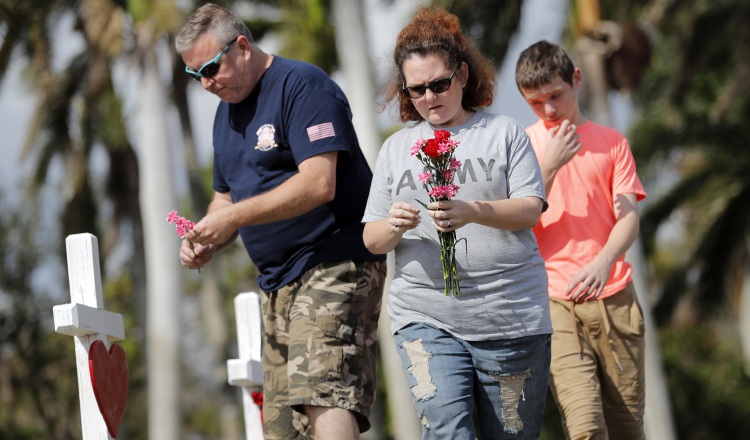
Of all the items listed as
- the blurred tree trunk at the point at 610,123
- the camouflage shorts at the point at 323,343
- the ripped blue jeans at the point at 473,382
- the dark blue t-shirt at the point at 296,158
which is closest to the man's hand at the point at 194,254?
the dark blue t-shirt at the point at 296,158

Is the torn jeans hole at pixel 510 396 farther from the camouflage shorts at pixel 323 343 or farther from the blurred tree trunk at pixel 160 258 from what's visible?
the blurred tree trunk at pixel 160 258

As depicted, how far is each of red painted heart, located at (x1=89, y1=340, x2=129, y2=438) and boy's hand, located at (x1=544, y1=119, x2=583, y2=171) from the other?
6.21ft

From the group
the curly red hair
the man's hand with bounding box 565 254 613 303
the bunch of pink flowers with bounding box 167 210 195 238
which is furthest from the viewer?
the man's hand with bounding box 565 254 613 303

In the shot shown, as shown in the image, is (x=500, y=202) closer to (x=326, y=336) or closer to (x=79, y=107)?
(x=326, y=336)

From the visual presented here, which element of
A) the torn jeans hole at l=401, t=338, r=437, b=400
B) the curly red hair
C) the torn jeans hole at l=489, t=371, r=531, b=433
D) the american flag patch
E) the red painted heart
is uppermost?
the curly red hair

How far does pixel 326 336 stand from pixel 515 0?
13.9 metres

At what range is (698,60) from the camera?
20.4m

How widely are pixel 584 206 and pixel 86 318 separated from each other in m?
2.02

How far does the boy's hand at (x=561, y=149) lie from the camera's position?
16.3 feet

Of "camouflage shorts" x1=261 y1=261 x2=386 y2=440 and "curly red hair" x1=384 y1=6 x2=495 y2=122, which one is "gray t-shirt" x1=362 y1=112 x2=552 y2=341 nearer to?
"curly red hair" x1=384 y1=6 x2=495 y2=122

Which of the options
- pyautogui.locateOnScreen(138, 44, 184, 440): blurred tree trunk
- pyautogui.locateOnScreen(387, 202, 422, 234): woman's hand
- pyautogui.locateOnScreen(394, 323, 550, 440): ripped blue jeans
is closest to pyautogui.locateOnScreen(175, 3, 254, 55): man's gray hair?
pyautogui.locateOnScreen(387, 202, 422, 234): woman's hand

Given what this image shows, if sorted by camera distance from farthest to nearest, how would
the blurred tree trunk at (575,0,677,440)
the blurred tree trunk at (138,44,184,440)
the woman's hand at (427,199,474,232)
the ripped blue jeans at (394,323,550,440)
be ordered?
1. the blurred tree trunk at (138,44,184,440)
2. the blurred tree trunk at (575,0,677,440)
3. the ripped blue jeans at (394,323,550,440)
4. the woman's hand at (427,199,474,232)

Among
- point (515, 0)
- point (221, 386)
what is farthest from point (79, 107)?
point (515, 0)

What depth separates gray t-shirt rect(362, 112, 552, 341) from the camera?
4316mm
